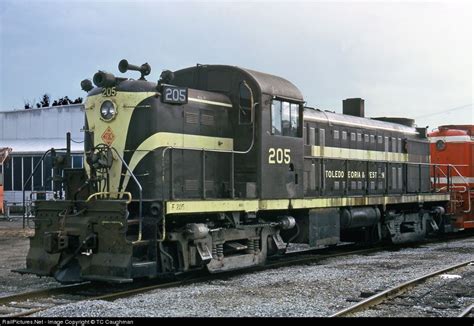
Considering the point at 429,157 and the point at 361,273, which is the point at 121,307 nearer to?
the point at 361,273

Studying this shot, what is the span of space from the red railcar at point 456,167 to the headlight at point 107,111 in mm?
12001

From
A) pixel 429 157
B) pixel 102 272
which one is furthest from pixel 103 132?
pixel 429 157

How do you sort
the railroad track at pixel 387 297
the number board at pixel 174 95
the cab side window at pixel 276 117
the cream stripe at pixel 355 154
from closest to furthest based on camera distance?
the railroad track at pixel 387 297, the number board at pixel 174 95, the cab side window at pixel 276 117, the cream stripe at pixel 355 154

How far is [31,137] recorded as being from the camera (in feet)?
122

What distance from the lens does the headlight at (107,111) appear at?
32.5 feet

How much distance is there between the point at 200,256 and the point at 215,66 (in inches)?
147

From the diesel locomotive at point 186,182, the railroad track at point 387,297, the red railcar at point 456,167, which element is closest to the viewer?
the railroad track at point 387,297

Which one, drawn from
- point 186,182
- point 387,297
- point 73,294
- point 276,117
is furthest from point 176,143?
point 387,297

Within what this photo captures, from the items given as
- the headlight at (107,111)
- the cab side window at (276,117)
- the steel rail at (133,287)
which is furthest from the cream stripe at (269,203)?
the headlight at (107,111)

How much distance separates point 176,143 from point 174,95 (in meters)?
0.84

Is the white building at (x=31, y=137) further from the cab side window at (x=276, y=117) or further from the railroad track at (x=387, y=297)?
the railroad track at (x=387, y=297)

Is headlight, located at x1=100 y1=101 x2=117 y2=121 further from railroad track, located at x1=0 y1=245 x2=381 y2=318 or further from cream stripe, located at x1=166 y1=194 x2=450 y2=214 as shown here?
railroad track, located at x1=0 y1=245 x2=381 y2=318

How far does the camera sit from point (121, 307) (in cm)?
777

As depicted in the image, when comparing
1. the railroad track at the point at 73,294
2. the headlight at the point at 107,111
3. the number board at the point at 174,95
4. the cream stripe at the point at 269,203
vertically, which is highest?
the number board at the point at 174,95
